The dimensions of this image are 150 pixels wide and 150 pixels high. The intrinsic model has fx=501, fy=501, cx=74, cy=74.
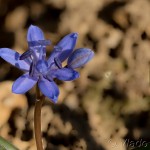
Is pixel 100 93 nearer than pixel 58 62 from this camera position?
No

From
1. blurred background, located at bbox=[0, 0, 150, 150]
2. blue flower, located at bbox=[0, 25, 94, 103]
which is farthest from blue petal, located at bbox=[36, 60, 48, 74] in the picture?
blurred background, located at bbox=[0, 0, 150, 150]

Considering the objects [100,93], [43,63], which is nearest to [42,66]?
[43,63]

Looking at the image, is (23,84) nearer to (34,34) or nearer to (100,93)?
(34,34)

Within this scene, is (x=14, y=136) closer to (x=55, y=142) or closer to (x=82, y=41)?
(x=55, y=142)

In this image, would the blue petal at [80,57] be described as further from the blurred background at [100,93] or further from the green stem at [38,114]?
the blurred background at [100,93]

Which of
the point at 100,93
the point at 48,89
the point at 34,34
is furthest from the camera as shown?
the point at 100,93

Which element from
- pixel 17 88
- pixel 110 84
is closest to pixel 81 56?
pixel 17 88
